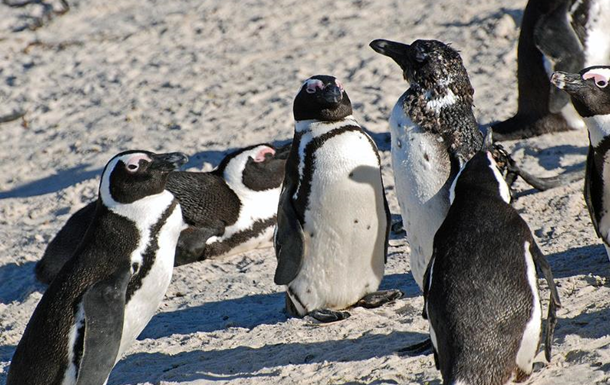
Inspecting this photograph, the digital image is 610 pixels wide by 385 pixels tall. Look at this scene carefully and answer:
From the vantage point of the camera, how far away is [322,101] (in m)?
5.04

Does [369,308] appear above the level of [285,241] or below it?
below

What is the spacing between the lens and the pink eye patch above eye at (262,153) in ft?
22.2

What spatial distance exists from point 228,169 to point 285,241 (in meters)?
1.78

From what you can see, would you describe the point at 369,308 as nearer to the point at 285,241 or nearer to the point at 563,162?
the point at 285,241

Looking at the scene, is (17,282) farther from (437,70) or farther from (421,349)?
(421,349)

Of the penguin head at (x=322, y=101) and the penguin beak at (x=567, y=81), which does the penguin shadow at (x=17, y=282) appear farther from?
the penguin beak at (x=567, y=81)

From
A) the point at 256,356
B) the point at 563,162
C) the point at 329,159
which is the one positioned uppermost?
the point at 329,159

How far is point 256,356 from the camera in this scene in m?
4.55

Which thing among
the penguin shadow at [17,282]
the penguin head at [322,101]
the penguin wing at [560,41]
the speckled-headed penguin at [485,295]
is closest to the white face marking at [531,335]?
the speckled-headed penguin at [485,295]

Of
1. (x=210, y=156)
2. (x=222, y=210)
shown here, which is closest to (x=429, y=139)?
(x=222, y=210)

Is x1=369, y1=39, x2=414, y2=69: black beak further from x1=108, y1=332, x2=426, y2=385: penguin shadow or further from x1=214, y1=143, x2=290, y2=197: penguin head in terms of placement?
x1=214, y1=143, x2=290, y2=197: penguin head

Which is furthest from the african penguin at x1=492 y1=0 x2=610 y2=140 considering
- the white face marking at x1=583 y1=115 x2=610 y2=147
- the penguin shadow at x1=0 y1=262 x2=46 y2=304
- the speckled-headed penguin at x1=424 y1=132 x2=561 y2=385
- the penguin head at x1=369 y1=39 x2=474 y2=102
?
the speckled-headed penguin at x1=424 y1=132 x2=561 y2=385

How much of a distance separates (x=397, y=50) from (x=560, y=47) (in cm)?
268

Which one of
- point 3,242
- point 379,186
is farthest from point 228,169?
point 379,186
